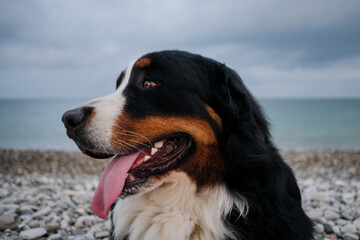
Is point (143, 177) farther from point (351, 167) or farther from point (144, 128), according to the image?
point (351, 167)

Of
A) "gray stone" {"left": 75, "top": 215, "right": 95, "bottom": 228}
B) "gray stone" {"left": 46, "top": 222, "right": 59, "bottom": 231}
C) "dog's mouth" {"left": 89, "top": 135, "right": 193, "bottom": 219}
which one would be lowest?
"gray stone" {"left": 75, "top": 215, "right": 95, "bottom": 228}

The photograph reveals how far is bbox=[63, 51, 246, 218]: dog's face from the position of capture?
2.29 metres

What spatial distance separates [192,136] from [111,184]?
0.70 m

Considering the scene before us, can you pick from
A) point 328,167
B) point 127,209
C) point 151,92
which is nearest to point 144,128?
point 151,92

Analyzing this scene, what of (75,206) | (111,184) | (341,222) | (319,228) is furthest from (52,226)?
(341,222)

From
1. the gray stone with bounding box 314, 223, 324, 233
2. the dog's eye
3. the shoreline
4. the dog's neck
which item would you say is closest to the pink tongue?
the dog's neck

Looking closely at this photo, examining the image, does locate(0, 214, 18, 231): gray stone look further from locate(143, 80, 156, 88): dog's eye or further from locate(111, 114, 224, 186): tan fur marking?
locate(143, 80, 156, 88): dog's eye

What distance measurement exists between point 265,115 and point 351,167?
8733 millimetres

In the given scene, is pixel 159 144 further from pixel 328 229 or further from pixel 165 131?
pixel 328 229

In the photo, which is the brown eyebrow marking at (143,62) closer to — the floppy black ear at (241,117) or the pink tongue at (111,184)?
the floppy black ear at (241,117)

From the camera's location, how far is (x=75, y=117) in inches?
88.1

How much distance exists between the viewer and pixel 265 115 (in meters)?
2.78

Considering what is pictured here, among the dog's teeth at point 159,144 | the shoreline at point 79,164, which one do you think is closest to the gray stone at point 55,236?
the dog's teeth at point 159,144

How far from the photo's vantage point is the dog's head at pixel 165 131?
7.50 ft
